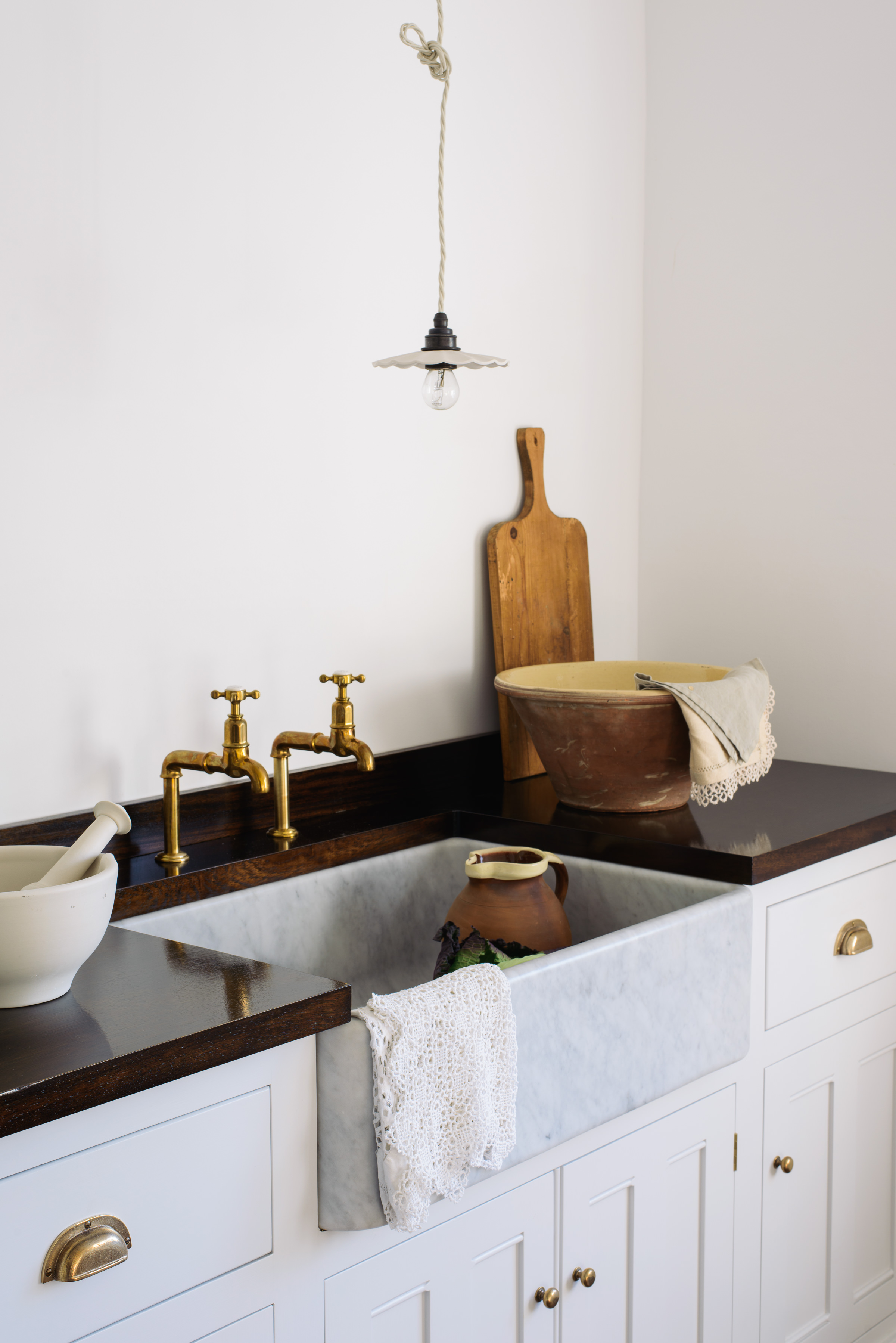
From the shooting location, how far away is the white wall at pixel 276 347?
1.31 metres

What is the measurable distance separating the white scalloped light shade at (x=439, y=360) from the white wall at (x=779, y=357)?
2.38 ft

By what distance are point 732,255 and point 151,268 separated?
110 cm

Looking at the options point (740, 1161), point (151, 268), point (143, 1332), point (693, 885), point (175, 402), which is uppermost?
point (151, 268)

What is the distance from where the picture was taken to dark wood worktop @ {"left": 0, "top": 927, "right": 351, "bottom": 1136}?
77 centimetres

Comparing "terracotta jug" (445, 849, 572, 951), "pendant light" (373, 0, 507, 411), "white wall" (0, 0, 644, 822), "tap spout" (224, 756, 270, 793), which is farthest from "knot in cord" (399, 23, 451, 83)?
"terracotta jug" (445, 849, 572, 951)

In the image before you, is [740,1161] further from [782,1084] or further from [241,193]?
[241,193]

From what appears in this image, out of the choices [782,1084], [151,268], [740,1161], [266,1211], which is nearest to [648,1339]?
[740,1161]

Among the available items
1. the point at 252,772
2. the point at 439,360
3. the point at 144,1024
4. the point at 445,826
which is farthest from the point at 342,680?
the point at 144,1024

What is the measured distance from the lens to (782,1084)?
4.78ft

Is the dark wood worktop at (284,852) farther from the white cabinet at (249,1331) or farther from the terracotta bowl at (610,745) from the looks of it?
the white cabinet at (249,1331)

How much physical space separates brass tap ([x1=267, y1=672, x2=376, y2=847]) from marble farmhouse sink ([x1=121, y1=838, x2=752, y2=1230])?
0.08 meters

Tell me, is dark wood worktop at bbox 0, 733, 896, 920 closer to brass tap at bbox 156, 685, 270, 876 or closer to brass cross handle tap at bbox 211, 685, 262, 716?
brass tap at bbox 156, 685, 270, 876

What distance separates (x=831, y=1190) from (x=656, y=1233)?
40cm

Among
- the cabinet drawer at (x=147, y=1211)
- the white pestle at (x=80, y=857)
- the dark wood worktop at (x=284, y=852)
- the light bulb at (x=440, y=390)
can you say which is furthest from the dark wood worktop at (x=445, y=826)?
the light bulb at (x=440, y=390)
